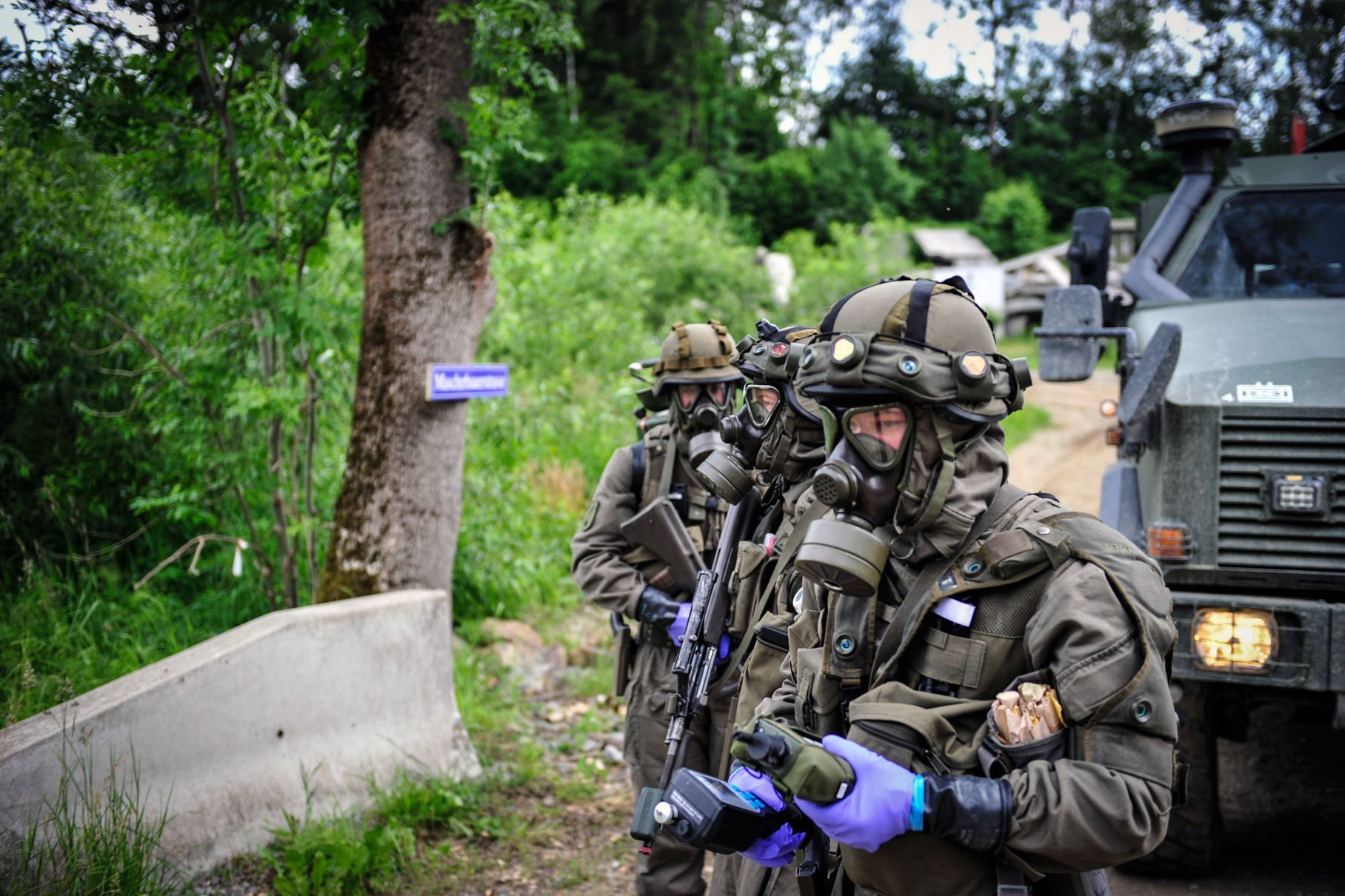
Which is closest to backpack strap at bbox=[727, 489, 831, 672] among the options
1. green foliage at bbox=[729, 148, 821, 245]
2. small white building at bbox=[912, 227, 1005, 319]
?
small white building at bbox=[912, 227, 1005, 319]

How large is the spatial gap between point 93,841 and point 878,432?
2.77 meters

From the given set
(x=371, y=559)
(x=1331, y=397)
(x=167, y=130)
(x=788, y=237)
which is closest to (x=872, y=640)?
(x=1331, y=397)

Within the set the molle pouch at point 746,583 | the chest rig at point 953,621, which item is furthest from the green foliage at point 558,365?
the chest rig at point 953,621

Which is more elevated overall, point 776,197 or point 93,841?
point 776,197

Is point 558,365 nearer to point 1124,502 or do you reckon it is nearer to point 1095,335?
point 1095,335

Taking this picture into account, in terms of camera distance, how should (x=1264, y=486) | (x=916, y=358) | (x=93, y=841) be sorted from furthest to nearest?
(x=1264, y=486) → (x=93, y=841) → (x=916, y=358)

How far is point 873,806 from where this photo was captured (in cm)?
180

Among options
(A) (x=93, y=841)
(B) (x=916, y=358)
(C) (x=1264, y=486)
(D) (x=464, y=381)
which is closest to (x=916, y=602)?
(B) (x=916, y=358)

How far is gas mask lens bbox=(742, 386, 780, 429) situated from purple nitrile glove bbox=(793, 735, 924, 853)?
5.52 ft

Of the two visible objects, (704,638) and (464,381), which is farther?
(464,381)

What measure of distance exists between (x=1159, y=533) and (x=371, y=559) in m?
3.52

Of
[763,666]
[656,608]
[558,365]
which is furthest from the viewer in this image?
[558,365]

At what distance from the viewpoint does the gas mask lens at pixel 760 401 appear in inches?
134

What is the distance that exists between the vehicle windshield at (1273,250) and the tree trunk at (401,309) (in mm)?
3802
